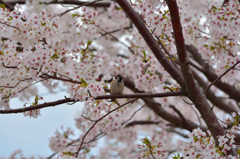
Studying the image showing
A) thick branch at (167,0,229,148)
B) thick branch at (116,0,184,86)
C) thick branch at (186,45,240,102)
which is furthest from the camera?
thick branch at (186,45,240,102)

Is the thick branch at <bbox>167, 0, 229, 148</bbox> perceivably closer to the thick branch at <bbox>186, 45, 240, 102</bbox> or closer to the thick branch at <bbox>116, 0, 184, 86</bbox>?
the thick branch at <bbox>116, 0, 184, 86</bbox>

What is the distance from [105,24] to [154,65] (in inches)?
122

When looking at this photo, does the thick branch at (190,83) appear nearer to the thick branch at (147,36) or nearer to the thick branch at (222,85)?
the thick branch at (147,36)

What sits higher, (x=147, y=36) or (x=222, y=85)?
(x=222, y=85)

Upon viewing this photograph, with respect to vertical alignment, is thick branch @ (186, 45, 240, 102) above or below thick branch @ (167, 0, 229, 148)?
above

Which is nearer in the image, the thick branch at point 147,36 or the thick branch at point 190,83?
the thick branch at point 190,83

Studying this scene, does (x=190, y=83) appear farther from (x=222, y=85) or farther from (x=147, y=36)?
(x=222, y=85)

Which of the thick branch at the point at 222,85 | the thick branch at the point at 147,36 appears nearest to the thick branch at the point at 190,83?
the thick branch at the point at 147,36

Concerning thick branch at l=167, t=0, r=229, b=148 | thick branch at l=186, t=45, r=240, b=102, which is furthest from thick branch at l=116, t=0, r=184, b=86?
thick branch at l=186, t=45, r=240, b=102

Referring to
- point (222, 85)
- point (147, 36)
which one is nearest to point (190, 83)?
point (147, 36)

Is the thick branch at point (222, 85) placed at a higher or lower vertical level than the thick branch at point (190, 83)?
higher

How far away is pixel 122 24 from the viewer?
7238 mm

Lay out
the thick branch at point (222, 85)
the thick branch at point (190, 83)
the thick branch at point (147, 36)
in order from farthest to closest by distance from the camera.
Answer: the thick branch at point (222, 85)
the thick branch at point (147, 36)
the thick branch at point (190, 83)

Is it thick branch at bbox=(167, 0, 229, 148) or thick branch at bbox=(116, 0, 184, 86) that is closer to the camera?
thick branch at bbox=(167, 0, 229, 148)
